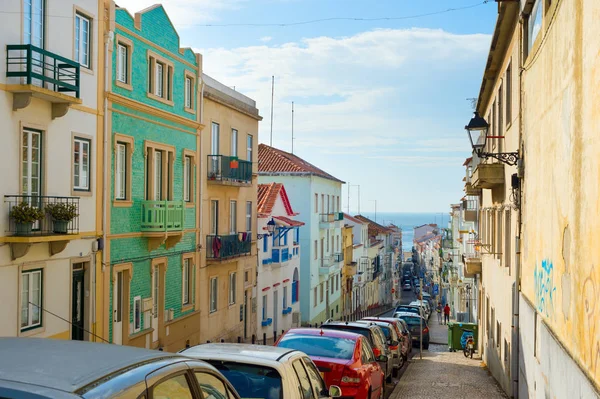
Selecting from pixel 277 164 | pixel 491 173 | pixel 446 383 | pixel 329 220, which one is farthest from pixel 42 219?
pixel 329 220

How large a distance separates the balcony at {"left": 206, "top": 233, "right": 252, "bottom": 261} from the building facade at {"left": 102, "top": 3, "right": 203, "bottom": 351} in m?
0.89

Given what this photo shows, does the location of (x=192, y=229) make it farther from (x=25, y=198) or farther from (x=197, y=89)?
(x=25, y=198)

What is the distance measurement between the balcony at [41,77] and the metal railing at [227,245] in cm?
1050

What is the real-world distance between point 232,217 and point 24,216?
48.5 ft

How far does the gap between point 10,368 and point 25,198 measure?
42.7 ft

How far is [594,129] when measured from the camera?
7230 millimetres

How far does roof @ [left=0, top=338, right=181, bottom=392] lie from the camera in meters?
3.18

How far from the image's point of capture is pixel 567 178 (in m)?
8.90

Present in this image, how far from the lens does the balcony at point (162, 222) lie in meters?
21.2

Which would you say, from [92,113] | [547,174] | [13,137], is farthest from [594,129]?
[92,113]

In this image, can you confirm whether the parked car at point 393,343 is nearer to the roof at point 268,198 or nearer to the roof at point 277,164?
the roof at point 268,198

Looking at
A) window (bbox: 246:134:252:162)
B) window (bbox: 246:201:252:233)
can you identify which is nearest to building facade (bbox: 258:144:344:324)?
window (bbox: 246:201:252:233)

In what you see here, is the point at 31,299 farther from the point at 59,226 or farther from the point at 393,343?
the point at 393,343

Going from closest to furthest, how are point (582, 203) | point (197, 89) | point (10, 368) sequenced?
point (10, 368) → point (582, 203) → point (197, 89)
